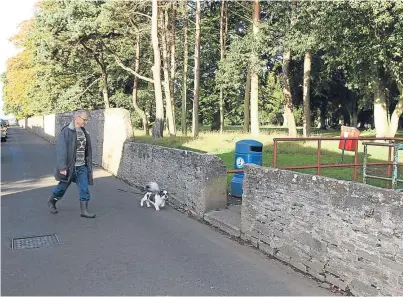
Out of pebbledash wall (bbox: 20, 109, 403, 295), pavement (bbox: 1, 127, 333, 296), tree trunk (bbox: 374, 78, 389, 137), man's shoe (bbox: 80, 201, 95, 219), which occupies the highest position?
tree trunk (bbox: 374, 78, 389, 137)

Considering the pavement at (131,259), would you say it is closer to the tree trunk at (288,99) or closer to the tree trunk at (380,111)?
the tree trunk at (288,99)

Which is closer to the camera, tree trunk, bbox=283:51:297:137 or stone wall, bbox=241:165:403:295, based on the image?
stone wall, bbox=241:165:403:295

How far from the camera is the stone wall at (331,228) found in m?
4.16

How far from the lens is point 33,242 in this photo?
642 cm

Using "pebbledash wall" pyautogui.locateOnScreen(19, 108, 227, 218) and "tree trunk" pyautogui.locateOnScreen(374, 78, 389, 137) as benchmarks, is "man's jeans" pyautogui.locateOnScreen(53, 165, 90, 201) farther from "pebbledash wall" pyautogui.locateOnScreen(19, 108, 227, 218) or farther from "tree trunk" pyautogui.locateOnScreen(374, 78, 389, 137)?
"tree trunk" pyautogui.locateOnScreen(374, 78, 389, 137)

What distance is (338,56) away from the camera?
22.4 metres

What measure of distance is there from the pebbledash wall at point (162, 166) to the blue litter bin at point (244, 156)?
1231 mm

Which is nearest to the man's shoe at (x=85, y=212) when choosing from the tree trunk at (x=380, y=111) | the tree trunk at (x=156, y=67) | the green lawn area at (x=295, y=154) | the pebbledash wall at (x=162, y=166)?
the pebbledash wall at (x=162, y=166)

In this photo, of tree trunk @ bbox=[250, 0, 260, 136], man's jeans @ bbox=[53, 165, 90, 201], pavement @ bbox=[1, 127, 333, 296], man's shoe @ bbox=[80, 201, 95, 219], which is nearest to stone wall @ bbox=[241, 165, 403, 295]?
pavement @ bbox=[1, 127, 333, 296]

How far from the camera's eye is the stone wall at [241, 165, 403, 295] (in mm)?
4156

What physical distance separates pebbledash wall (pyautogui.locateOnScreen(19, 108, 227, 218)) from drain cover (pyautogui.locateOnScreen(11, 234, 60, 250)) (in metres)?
2.76

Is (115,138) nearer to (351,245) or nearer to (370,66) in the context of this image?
(351,245)

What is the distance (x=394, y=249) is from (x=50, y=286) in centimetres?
357

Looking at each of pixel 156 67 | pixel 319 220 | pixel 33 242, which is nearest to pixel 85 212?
pixel 33 242
